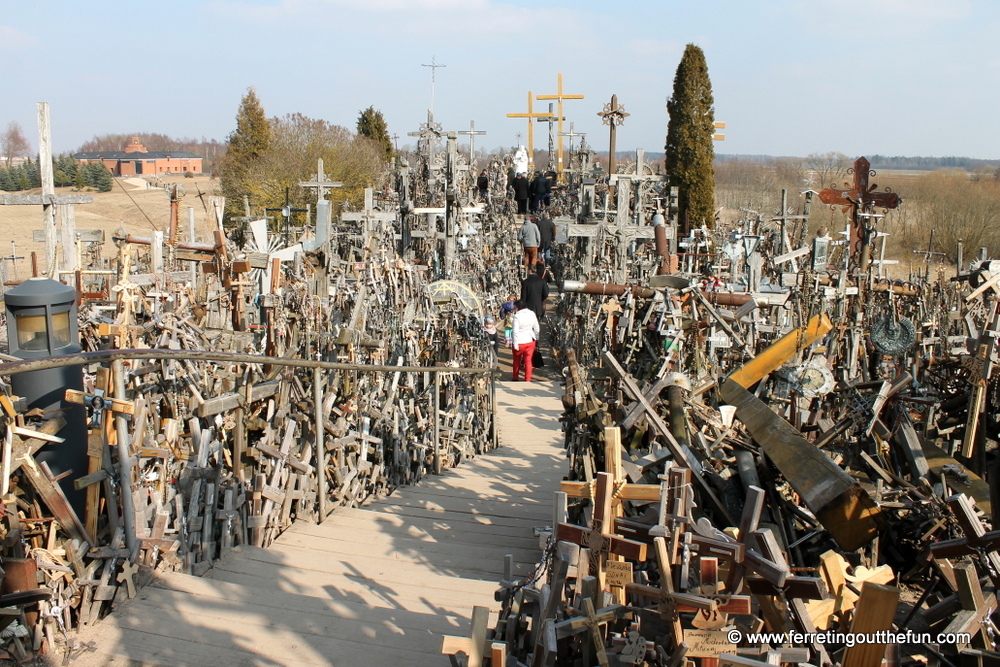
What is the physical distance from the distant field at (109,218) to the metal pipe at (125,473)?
21.5 m

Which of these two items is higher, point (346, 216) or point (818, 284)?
point (346, 216)

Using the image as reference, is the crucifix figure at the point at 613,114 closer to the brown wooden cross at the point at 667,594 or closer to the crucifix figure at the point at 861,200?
the crucifix figure at the point at 861,200

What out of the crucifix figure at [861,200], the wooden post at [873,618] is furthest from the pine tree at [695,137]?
the wooden post at [873,618]

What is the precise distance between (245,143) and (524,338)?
19740 millimetres

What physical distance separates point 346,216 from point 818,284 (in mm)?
7377

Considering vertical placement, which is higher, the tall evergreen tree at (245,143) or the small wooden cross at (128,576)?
the tall evergreen tree at (245,143)

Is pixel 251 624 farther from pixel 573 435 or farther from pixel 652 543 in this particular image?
pixel 573 435

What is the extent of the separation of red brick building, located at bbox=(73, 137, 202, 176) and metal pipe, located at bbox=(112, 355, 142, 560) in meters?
65.0

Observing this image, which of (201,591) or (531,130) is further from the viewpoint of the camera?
(531,130)

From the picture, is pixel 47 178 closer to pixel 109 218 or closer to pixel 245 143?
pixel 245 143

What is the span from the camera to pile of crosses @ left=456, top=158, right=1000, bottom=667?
8.11ft

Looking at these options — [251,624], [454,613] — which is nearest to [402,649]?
[454,613]

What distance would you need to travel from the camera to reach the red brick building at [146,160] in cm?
6512

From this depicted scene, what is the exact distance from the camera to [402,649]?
3264 millimetres
